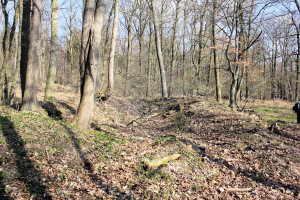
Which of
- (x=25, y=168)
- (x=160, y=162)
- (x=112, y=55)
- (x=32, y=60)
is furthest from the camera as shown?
(x=112, y=55)

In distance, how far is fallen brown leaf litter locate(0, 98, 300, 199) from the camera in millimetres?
3801

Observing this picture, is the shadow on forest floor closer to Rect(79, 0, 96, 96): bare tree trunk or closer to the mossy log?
the mossy log

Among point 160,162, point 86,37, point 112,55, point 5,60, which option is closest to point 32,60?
point 86,37

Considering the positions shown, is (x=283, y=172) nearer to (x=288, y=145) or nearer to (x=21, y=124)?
(x=288, y=145)

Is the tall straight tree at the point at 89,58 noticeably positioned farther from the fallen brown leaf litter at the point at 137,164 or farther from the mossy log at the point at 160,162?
the mossy log at the point at 160,162

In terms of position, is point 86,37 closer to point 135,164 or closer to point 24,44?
point 24,44

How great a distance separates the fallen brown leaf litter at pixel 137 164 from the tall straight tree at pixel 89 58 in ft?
2.06

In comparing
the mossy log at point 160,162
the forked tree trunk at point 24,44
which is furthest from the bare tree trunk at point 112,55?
the mossy log at point 160,162

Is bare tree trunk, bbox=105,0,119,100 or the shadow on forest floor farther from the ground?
bare tree trunk, bbox=105,0,119,100

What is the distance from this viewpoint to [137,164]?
504 cm

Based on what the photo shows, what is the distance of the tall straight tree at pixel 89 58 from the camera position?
648cm

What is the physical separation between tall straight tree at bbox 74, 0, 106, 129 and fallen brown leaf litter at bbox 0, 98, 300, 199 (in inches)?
24.8

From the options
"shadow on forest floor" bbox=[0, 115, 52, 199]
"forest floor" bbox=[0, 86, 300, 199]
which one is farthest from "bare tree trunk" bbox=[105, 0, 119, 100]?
"shadow on forest floor" bbox=[0, 115, 52, 199]

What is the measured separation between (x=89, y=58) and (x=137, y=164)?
3.52 m
